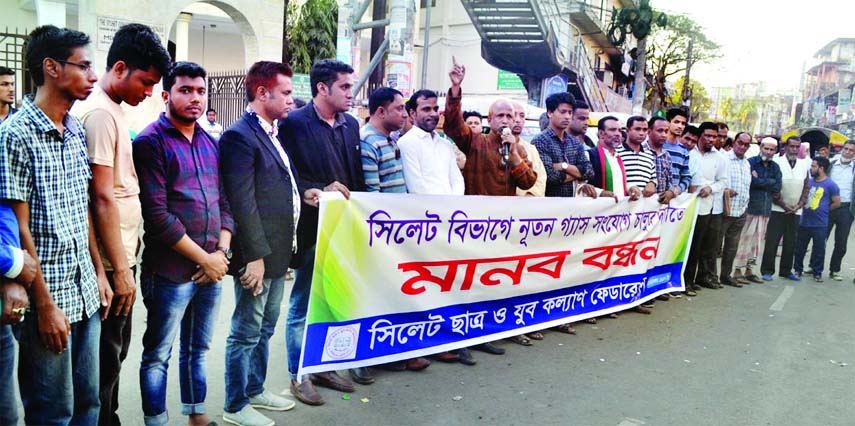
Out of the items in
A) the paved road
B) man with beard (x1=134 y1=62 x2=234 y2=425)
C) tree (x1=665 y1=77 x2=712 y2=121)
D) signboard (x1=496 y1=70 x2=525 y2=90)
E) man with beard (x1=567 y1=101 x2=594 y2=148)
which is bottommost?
the paved road

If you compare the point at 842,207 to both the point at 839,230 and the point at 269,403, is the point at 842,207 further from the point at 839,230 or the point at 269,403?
the point at 269,403

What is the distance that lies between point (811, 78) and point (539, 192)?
10706 cm

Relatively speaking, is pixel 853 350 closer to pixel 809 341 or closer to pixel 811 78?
pixel 809 341

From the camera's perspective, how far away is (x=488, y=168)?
5.05 metres

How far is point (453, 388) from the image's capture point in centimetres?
407

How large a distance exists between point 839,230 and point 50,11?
1286 cm

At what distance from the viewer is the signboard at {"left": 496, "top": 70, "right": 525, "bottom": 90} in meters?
27.9

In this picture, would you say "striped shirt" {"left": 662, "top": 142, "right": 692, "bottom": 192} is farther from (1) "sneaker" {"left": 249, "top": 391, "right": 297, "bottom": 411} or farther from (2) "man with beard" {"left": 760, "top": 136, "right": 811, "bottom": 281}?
(1) "sneaker" {"left": 249, "top": 391, "right": 297, "bottom": 411}

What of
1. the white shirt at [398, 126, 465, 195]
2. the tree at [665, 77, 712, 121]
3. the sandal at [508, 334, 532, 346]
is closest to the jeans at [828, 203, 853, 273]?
the sandal at [508, 334, 532, 346]

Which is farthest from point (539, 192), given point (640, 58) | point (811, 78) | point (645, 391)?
point (811, 78)

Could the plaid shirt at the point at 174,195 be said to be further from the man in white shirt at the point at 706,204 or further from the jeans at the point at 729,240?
the jeans at the point at 729,240

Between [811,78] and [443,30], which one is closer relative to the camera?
[443,30]

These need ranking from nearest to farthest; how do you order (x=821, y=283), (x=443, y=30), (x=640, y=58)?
(x=821, y=283)
(x=640, y=58)
(x=443, y=30)

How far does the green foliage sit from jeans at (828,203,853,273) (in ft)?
51.8
